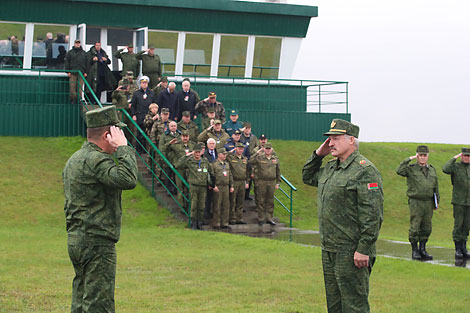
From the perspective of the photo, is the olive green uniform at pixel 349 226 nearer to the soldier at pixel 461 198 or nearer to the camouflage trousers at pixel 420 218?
the camouflage trousers at pixel 420 218

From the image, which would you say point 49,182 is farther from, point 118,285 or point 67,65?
point 118,285

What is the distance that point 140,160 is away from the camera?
74.9 ft

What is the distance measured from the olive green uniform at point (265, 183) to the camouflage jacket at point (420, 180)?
5429 mm

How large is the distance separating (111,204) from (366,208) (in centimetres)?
228

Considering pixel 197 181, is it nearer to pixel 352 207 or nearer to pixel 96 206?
pixel 352 207

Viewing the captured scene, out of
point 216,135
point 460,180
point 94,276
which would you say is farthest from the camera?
point 216,135

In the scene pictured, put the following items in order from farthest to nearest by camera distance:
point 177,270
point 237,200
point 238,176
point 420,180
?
1. point 237,200
2. point 238,176
3. point 420,180
4. point 177,270

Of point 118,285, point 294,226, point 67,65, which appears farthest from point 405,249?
point 67,65

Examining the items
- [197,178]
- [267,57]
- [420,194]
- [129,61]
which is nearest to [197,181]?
[197,178]

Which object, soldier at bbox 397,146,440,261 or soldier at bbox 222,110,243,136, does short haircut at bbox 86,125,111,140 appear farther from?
soldier at bbox 222,110,243,136

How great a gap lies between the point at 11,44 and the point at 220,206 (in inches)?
469

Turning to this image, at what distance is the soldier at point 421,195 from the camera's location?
1466 cm

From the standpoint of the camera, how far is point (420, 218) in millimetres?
14758

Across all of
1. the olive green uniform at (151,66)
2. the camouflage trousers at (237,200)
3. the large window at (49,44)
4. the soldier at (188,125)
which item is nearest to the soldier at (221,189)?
the camouflage trousers at (237,200)
